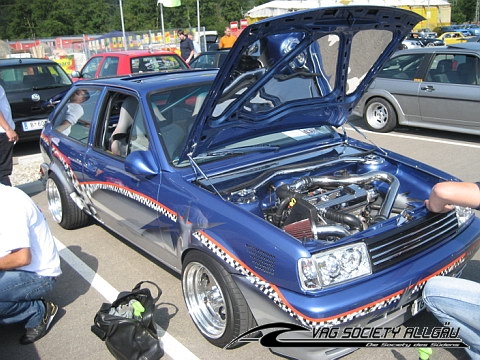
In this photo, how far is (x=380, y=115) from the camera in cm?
896

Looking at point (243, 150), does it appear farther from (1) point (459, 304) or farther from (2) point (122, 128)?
(1) point (459, 304)

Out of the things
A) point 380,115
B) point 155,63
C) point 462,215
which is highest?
point 155,63

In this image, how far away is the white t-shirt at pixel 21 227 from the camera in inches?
113

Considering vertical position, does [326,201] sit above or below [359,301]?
above

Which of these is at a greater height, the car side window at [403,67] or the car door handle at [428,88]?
the car side window at [403,67]

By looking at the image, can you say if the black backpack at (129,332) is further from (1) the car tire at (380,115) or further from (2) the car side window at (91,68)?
(2) the car side window at (91,68)

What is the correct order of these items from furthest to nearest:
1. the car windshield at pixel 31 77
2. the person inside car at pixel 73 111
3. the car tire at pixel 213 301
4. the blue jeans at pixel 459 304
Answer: the car windshield at pixel 31 77 → the person inside car at pixel 73 111 → the car tire at pixel 213 301 → the blue jeans at pixel 459 304

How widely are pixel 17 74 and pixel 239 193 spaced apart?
7.00 meters

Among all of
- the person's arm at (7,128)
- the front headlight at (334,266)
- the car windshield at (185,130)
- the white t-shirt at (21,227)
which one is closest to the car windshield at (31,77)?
the person's arm at (7,128)

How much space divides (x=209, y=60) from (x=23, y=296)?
11.0m

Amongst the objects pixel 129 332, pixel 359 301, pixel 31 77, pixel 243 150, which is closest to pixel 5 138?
pixel 243 150

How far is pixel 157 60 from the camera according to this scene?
33.3 ft

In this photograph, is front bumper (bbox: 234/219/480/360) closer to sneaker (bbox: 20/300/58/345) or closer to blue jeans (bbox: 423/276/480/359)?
blue jeans (bbox: 423/276/480/359)

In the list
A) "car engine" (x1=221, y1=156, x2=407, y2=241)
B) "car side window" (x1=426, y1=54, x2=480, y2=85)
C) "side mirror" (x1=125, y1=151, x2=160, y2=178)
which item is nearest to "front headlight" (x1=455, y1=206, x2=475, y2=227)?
"car engine" (x1=221, y1=156, x2=407, y2=241)
